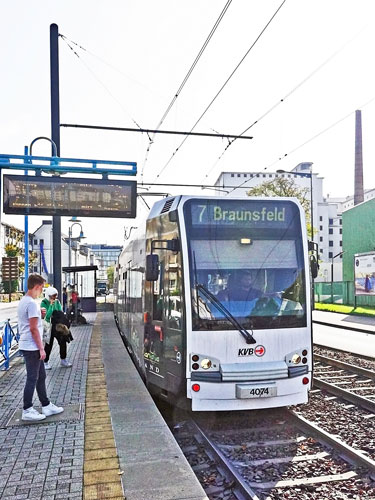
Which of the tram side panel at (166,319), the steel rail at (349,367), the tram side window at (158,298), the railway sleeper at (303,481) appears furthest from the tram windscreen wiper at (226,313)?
the steel rail at (349,367)

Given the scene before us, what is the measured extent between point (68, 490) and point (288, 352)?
3.64m

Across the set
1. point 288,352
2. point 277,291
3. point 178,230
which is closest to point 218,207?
point 178,230

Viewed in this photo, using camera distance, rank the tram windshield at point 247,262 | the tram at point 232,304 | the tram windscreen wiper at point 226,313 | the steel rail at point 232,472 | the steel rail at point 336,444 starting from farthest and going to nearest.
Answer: the tram windshield at point 247,262
the tram windscreen wiper at point 226,313
the tram at point 232,304
the steel rail at point 336,444
the steel rail at point 232,472

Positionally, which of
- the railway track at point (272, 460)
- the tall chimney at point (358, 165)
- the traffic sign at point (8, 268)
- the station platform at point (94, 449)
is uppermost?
the tall chimney at point (358, 165)

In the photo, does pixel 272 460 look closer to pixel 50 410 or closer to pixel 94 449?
pixel 94 449

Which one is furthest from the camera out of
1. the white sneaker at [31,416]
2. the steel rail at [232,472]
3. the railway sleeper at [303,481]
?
the white sneaker at [31,416]

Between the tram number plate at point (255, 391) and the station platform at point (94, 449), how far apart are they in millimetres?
1073

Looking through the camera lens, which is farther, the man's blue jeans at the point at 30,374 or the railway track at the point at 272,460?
the man's blue jeans at the point at 30,374

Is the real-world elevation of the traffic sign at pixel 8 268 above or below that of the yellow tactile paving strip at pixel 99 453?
above

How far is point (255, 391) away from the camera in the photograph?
6.27 m

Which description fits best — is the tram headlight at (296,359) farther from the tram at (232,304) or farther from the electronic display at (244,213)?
the electronic display at (244,213)

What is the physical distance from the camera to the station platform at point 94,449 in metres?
3.97

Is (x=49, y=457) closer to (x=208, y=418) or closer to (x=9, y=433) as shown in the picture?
(x=9, y=433)

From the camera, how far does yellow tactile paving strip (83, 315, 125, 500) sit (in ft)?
12.8
